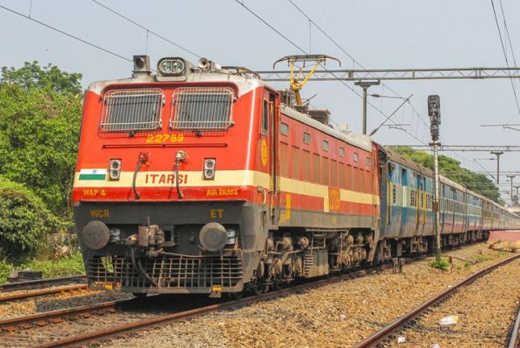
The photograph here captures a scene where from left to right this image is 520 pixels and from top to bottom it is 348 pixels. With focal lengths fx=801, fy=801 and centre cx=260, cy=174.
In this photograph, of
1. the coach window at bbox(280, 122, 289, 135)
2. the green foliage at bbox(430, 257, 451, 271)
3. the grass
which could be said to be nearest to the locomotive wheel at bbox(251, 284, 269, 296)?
the coach window at bbox(280, 122, 289, 135)

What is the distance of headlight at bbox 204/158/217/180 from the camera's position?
11.8 metres

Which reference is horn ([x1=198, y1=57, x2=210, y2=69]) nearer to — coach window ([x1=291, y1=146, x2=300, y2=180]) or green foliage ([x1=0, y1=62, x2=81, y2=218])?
coach window ([x1=291, y1=146, x2=300, y2=180])

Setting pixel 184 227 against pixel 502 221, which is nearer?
pixel 184 227

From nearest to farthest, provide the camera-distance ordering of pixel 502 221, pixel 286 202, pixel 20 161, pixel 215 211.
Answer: pixel 215 211
pixel 286 202
pixel 20 161
pixel 502 221

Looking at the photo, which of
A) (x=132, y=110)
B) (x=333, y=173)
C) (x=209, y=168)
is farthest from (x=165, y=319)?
(x=333, y=173)

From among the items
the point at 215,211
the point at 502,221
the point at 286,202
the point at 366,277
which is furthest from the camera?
the point at 502,221

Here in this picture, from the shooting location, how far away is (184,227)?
1204 cm

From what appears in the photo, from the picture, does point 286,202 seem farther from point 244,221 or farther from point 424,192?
point 424,192

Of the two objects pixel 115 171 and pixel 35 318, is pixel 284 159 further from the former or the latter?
pixel 35 318

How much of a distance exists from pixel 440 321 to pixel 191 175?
14.8 feet

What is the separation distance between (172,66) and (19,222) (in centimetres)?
1126

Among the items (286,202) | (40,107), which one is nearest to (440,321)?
(286,202)

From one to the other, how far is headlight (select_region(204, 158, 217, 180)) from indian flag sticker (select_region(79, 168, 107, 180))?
5.15ft

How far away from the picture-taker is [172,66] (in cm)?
1260
